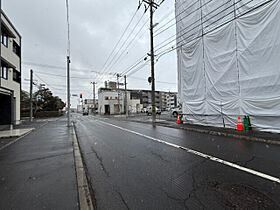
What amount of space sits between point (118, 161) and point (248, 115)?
8.50m

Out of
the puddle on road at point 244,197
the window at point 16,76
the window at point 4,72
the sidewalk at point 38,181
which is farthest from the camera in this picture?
the window at point 16,76

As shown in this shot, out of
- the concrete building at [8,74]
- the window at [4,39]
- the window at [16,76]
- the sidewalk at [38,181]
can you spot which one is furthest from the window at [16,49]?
the sidewalk at [38,181]

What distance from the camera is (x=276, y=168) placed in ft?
10.9

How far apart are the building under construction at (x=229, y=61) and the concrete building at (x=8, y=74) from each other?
663 inches

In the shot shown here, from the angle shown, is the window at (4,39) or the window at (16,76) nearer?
the window at (4,39)

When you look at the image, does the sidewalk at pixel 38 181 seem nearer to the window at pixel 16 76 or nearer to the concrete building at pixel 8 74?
the concrete building at pixel 8 74

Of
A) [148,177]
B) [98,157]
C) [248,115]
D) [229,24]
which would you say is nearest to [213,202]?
[148,177]

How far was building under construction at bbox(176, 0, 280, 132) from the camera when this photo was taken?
7328 mm

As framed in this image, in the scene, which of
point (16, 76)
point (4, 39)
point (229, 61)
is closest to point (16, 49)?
point (4, 39)

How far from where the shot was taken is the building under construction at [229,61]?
24.0 ft

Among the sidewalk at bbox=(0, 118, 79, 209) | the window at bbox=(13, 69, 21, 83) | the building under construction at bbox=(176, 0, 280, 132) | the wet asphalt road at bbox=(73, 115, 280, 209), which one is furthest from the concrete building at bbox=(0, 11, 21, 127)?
the building under construction at bbox=(176, 0, 280, 132)

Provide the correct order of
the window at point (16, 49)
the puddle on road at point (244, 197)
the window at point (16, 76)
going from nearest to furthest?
1. the puddle on road at point (244, 197)
2. the window at point (16, 76)
3. the window at point (16, 49)

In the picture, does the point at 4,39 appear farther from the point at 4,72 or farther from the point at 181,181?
the point at 181,181

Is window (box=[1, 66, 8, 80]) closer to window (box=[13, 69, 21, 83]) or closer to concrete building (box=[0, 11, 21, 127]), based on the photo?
concrete building (box=[0, 11, 21, 127])
